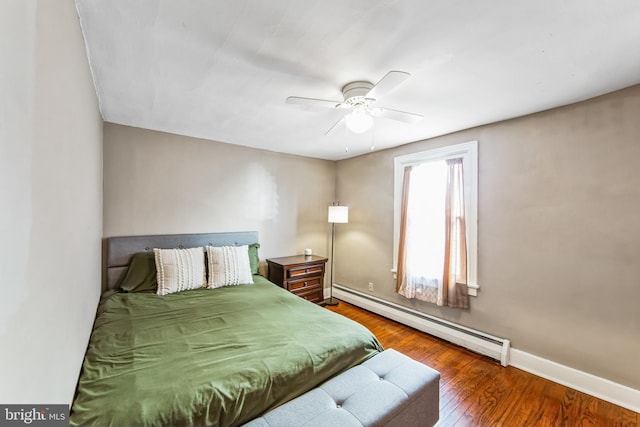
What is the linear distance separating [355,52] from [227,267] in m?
2.26

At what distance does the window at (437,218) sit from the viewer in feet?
8.54

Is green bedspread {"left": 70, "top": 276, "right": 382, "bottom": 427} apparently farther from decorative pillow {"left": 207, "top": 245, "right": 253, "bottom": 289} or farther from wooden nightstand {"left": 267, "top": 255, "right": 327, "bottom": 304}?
wooden nightstand {"left": 267, "top": 255, "right": 327, "bottom": 304}

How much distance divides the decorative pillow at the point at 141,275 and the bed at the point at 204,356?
0.08 m

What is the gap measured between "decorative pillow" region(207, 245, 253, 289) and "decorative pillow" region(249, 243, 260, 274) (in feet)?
0.97

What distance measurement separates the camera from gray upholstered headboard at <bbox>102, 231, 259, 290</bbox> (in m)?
2.52

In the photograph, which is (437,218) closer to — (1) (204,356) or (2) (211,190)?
(1) (204,356)

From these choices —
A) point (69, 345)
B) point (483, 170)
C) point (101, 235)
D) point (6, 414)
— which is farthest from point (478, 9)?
point (101, 235)

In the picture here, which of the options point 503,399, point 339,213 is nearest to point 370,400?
point 503,399

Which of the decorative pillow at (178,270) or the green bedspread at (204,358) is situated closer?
the green bedspread at (204,358)

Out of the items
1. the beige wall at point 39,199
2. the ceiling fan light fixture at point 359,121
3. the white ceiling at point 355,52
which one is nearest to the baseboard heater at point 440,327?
the white ceiling at point 355,52

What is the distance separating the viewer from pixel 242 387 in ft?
3.96

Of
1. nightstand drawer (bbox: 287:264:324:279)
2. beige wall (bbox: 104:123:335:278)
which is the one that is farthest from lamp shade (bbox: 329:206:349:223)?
nightstand drawer (bbox: 287:264:324:279)

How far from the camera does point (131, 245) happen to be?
2.62 metres

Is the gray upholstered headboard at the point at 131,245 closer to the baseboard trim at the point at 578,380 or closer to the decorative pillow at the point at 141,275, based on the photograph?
the decorative pillow at the point at 141,275
